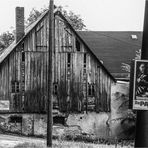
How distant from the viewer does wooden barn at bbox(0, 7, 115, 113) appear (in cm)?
2605

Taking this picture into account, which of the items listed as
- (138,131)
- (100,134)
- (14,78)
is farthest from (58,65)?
(138,131)

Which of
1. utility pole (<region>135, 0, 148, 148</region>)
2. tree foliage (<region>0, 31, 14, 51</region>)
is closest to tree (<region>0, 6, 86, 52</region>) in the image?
tree foliage (<region>0, 31, 14, 51</region>)

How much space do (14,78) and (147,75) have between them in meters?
22.4

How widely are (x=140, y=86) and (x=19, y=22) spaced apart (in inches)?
883

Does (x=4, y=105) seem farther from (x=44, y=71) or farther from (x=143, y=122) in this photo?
(x=143, y=122)

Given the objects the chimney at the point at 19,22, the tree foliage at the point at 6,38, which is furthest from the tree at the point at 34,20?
the chimney at the point at 19,22

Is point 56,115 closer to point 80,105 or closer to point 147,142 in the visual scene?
point 80,105

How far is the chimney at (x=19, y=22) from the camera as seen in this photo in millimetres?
25969

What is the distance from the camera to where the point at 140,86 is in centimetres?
487

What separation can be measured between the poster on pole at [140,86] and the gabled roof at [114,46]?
30.6m

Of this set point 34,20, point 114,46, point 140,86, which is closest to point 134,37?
point 114,46

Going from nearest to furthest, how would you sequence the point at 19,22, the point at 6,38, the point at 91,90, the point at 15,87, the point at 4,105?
1. the point at 4,105
2. the point at 19,22
3. the point at 15,87
4. the point at 91,90
5. the point at 6,38

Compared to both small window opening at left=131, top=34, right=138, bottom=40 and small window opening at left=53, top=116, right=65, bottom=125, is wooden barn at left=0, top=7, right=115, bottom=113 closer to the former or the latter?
small window opening at left=53, top=116, right=65, bottom=125

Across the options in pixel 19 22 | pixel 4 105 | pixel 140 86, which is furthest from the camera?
pixel 19 22
